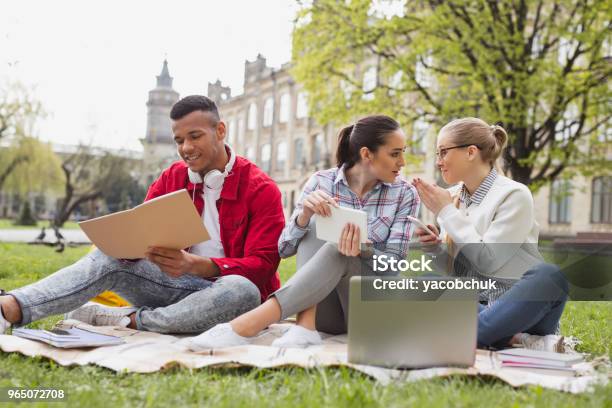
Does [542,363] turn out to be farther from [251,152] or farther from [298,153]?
[251,152]

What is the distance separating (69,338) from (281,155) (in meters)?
37.1

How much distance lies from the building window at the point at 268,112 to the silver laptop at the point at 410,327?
38.7 m

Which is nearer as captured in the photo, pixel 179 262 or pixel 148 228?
pixel 148 228

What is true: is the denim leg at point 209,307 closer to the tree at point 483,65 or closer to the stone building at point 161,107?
the tree at point 483,65

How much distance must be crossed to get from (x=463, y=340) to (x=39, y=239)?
15404mm

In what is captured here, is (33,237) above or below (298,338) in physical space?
below

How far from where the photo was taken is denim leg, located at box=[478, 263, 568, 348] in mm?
3115

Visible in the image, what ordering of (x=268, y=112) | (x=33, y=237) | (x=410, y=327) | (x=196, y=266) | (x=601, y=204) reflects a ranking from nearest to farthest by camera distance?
(x=410, y=327) < (x=196, y=266) < (x=33, y=237) < (x=601, y=204) < (x=268, y=112)

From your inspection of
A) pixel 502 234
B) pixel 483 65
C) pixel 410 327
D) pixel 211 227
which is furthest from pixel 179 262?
pixel 483 65

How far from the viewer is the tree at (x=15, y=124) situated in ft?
79.5

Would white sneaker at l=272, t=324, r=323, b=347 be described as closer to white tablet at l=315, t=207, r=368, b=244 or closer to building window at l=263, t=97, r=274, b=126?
white tablet at l=315, t=207, r=368, b=244

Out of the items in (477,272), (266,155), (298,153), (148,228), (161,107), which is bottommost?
(477,272)

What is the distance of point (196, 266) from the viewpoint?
3486 millimetres

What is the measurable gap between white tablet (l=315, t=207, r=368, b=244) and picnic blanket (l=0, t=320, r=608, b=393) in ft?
1.66
